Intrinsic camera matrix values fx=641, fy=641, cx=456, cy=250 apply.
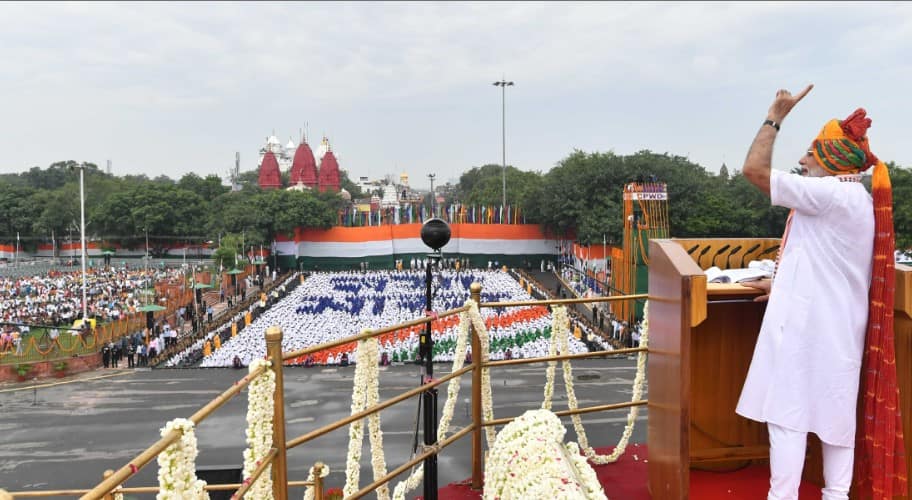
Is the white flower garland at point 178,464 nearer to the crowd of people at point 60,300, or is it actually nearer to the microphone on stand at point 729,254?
the microphone on stand at point 729,254

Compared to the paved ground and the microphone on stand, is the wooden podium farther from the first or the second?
the paved ground

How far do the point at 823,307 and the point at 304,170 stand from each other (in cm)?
8481

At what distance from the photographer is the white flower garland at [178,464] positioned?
5.60 ft

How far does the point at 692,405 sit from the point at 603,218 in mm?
30673

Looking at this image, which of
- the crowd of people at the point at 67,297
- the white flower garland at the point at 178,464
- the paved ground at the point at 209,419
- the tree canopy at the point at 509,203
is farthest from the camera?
the tree canopy at the point at 509,203

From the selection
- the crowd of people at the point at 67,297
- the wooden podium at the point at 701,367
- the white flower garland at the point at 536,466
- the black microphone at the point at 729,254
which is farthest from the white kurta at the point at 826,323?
the crowd of people at the point at 67,297

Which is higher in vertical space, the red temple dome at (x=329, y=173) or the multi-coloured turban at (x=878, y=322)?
the red temple dome at (x=329, y=173)

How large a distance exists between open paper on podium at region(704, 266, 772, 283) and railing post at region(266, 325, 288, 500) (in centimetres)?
194

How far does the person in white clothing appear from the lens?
2523 mm

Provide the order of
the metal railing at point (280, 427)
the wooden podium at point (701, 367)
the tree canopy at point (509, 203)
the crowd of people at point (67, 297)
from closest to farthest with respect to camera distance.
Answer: the metal railing at point (280, 427) → the wooden podium at point (701, 367) → the crowd of people at point (67, 297) → the tree canopy at point (509, 203)

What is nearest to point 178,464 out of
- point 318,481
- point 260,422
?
point 260,422

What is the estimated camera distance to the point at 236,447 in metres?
11.5

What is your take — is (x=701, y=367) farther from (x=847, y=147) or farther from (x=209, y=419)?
(x=209, y=419)

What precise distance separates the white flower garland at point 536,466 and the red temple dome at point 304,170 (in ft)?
273
